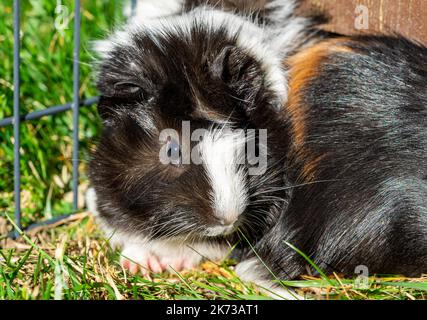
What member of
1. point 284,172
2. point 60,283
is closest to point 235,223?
point 284,172

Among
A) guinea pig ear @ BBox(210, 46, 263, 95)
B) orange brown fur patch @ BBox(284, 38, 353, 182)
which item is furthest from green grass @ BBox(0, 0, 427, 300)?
guinea pig ear @ BBox(210, 46, 263, 95)

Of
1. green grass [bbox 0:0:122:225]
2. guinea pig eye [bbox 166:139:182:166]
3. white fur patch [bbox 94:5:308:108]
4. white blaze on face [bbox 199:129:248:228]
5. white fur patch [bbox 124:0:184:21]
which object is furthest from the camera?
green grass [bbox 0:0:122:225]

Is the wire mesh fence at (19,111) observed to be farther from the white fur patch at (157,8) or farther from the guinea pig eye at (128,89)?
the guinea pig eye at (128,89)

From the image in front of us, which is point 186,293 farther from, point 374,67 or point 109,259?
point 374,67

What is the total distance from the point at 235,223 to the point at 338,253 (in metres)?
0.32

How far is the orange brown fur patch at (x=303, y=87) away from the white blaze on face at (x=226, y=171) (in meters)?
0.20

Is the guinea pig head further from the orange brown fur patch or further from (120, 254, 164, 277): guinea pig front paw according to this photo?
(120, 254, 164, 277): guinea pig front paw

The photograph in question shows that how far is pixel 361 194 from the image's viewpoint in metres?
1.96

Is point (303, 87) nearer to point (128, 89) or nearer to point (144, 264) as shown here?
point (128, 89)

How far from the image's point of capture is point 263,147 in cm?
205

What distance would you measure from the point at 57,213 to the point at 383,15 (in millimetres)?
1439

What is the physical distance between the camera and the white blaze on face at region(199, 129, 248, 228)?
6.20 ft

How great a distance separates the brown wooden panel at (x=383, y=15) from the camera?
7.23 ft

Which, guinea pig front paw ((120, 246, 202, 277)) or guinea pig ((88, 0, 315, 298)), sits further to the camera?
guinea pig front paw ((120, 246, 202, 277))
